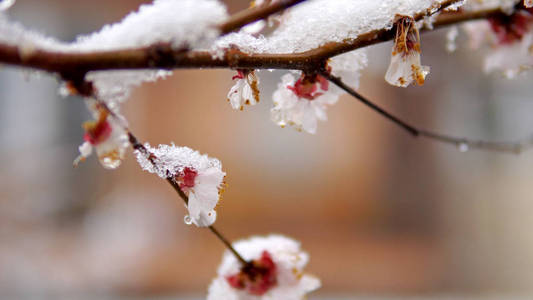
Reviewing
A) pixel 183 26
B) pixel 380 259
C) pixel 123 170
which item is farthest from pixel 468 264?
pixel 183 26

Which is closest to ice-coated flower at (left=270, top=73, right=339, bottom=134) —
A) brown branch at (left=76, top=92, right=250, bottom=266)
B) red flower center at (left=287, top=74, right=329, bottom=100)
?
red flower center at (left=287, top=74, right=329, bottom=100)

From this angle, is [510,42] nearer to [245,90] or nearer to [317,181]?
[245,90]

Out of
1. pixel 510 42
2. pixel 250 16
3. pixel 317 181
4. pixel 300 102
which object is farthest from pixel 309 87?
pixel 317 181

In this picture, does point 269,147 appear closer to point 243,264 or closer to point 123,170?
point 123,170

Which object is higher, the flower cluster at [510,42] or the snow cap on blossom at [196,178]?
the flower cluster at [510,42]

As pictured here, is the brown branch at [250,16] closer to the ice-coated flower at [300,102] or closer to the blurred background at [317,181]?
the ice-coated flower at [300,102]

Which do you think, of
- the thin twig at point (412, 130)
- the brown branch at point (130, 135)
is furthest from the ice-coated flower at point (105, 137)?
the thin twig at point (412, 130)
